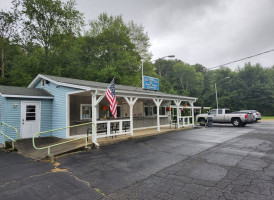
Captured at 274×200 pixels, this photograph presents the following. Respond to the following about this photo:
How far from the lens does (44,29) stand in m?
23.5

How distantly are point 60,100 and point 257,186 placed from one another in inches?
413

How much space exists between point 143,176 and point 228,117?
53.3 ft

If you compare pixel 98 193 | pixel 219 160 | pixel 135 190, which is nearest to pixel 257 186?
pixel 219 160

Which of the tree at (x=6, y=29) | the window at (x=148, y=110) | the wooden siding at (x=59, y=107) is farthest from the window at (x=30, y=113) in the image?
the tree at (x=6, y=29)

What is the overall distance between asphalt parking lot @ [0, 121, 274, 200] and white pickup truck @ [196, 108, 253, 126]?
10.9 meters

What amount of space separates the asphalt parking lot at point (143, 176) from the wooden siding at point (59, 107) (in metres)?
3.60

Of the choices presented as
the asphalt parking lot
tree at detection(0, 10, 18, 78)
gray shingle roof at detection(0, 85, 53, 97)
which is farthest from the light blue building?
tree at detection(0, 10, 18, 78)

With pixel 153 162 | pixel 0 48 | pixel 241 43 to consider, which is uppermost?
pixel 241 43

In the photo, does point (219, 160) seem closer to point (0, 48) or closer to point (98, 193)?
point (98, 193)

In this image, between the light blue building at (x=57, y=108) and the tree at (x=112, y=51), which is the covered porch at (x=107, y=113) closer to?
the light blue building at (x=57, y=108)

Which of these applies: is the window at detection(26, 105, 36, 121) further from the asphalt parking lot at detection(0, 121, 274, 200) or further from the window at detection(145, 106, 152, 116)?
the window at detection(145, 106, 152, 116)

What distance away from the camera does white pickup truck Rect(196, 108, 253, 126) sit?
16.2 metres

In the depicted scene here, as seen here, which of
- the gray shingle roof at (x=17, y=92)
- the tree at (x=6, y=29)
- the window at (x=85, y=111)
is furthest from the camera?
the tree at (x=6, y=29)

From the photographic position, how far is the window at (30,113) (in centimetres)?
1010
